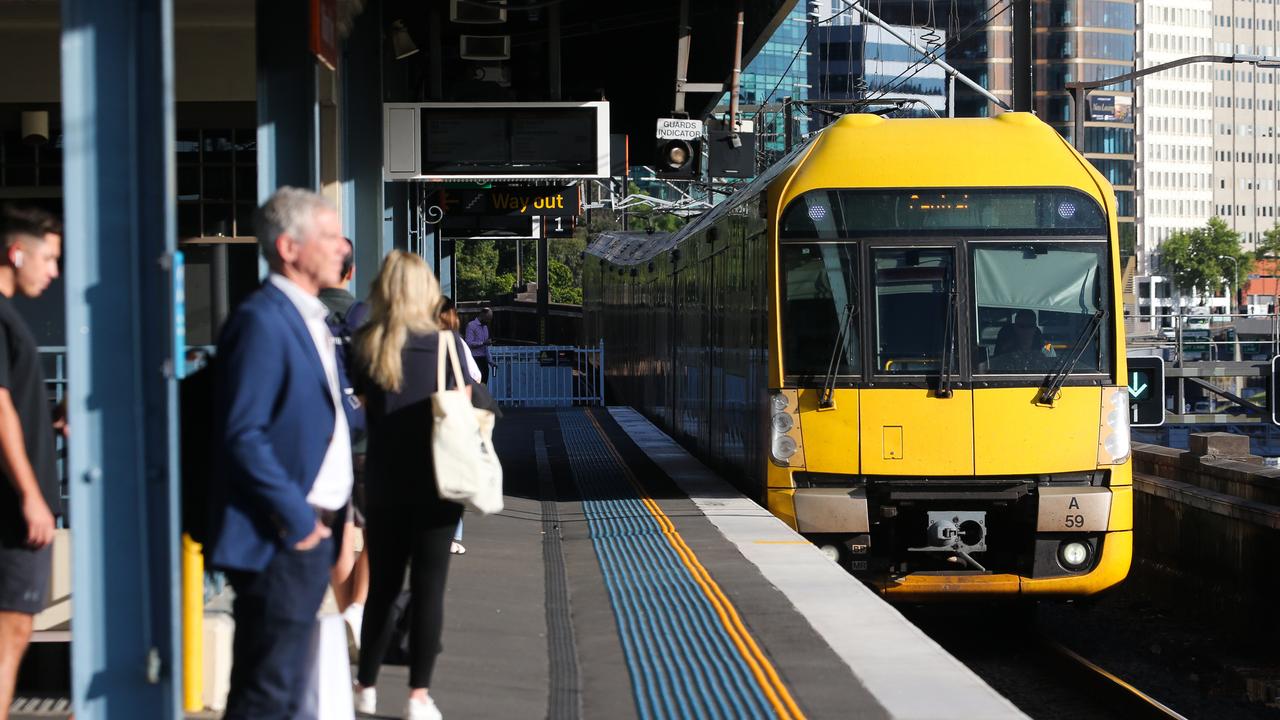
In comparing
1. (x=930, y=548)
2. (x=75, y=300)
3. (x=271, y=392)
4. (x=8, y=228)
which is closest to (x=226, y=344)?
(x=271, y=392)

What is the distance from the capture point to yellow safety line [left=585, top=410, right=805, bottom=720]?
6.20 meters

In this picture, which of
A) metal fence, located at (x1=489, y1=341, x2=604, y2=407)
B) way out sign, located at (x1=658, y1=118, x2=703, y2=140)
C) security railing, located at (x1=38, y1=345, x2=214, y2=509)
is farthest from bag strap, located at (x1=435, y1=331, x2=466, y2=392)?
metal fence, located at (x1=489, y1=341, x2=604, y2=407)

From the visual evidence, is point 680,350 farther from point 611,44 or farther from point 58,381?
point 58,381

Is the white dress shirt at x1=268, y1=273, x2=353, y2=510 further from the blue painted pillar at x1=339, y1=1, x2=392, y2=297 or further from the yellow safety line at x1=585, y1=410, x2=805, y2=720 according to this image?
the blue painted pillar at x1=339, y1=1, x2=392, y2=297

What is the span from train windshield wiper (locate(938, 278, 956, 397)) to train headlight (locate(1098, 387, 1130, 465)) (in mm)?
998

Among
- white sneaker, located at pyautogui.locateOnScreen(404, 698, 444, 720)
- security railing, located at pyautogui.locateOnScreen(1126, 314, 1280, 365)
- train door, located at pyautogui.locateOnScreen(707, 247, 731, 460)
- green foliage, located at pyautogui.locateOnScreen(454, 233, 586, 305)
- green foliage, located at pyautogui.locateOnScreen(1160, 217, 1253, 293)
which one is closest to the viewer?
white sneaker, located at pyautogui.locateOnScreen(404, 698, 444, 720)

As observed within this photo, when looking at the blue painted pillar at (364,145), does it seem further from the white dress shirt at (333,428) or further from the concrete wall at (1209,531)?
the concrete wall at (1209,531)

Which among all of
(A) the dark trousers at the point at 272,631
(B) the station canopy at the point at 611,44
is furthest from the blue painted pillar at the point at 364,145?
(A) the dark trousers at the point at 272,631

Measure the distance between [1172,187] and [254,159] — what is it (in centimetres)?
13715

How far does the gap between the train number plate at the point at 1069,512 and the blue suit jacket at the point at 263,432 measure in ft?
21.5

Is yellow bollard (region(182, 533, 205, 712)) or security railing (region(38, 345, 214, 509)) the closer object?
yellow bollard (region(182, 533, 205, 712))

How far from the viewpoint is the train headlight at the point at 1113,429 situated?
1005 cm

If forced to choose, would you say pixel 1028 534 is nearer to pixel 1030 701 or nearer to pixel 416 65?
pixel 1030 701

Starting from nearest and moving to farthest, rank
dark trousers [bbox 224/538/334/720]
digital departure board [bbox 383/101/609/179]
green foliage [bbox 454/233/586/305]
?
dark trousers [bbox 224/538/334/720]
digital departure board [bbox 383/101/609/179]
green foliage [bbox 454/233/586/305]
